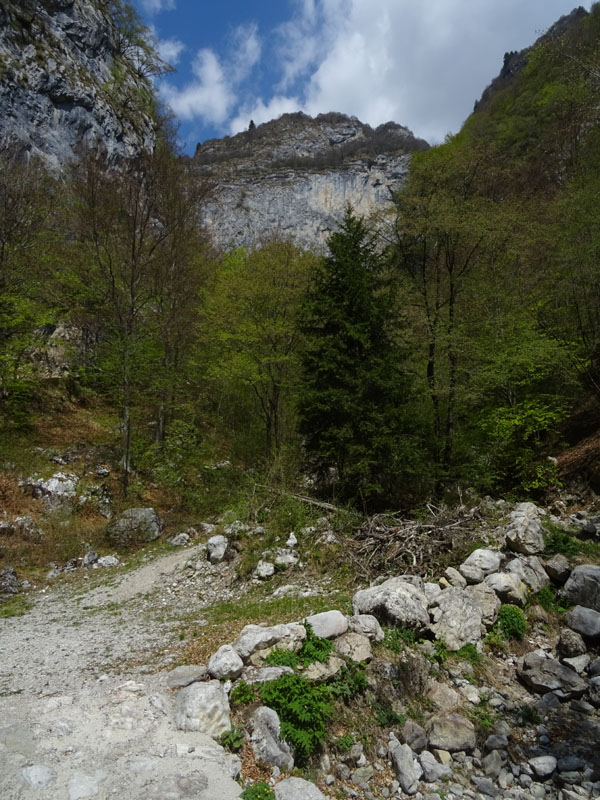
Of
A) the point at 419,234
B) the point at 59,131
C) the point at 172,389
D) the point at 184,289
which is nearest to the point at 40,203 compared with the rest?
the point at 184,289

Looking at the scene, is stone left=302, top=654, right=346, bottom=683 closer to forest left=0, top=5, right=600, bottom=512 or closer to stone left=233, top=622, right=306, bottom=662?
stone left=233, top=622, right=306, bottom=662

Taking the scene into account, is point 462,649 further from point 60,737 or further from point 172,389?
point 172,389

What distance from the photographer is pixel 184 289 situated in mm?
16953

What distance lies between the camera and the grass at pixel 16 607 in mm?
7871

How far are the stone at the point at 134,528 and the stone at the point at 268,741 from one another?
820 cm

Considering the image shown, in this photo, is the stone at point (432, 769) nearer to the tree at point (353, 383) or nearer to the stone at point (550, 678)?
the stone at point (550, 678)

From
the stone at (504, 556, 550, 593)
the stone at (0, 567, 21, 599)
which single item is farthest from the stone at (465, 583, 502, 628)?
the stone at (0, 567, 21, 599)

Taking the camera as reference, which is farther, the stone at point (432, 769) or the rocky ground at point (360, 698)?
the stone at point (432, 769)

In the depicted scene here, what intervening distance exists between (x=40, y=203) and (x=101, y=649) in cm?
1392

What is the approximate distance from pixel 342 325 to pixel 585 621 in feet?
23.9

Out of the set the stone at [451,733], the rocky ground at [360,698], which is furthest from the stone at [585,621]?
the stone at [451,733]

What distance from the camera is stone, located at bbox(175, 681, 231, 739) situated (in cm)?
399

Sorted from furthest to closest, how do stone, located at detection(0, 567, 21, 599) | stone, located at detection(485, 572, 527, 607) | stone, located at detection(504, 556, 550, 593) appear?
stone, located at detection(0, 567, 21, 599)
stone, located at detection(504, 556, 550, 593)
stone, located at detection(485, 572, 527, 607)

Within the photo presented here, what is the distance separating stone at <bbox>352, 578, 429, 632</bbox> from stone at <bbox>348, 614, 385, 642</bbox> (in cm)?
26
